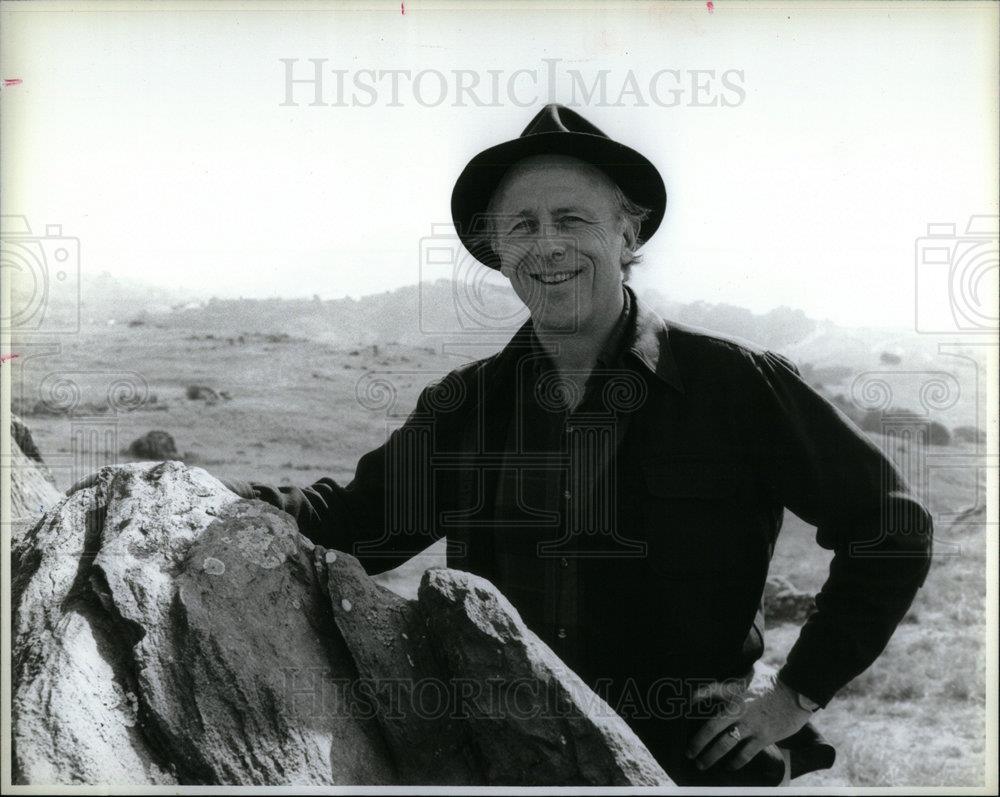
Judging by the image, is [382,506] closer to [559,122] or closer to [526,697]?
[526,697]

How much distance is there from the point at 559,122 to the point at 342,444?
1.38 metres

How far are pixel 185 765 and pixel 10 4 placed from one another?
2.82 meters

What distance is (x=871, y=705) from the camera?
3.41 metres

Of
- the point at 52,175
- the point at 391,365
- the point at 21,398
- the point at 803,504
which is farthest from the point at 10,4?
the point at 803,504

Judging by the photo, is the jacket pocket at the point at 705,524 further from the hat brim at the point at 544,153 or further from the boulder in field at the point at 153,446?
the boulder in field at the point at 153,446

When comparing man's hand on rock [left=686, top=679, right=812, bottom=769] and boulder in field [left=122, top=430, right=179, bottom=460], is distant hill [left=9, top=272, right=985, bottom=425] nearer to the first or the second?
boulder in field [left=122, top=430, right=179, bottom=460]

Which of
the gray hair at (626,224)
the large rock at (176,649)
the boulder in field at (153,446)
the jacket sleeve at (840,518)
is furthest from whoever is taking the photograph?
the boulder in field at (153,446)

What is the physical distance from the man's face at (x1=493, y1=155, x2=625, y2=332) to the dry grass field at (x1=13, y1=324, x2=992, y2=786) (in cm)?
48

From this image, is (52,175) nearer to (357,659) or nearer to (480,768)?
(357,659)

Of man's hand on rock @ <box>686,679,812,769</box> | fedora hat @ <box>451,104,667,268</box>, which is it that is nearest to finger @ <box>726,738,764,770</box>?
man's hand on rock @ <box>686,679,812,769</box>

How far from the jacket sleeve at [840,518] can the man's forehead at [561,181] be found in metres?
0.79

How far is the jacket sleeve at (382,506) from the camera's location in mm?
3320

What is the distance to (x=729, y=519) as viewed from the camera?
10.0 ft

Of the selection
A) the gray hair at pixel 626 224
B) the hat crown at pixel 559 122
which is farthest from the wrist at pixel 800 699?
the hat crown at pixel 559 122
